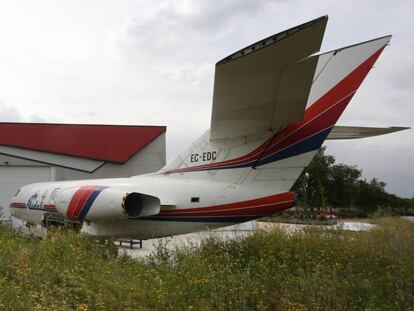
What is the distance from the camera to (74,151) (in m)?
24.4

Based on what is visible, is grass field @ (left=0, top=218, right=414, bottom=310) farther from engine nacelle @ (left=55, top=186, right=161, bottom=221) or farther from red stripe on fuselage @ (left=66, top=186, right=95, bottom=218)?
red stripe on fuselage @ (left=66, top=186, right=95, bottom=218)

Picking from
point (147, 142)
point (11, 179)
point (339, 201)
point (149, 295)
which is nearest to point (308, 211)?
point (149, 295)

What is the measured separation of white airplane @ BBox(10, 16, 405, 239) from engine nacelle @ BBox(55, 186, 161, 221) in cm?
2

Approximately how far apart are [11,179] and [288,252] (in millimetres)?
19696

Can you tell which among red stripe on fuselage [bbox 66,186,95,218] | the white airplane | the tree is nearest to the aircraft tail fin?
the white airplane

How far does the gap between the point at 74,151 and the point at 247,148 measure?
18.0 metres

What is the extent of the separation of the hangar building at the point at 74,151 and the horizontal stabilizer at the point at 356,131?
1680cm

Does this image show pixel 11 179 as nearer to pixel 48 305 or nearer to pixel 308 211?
pixel 308 211

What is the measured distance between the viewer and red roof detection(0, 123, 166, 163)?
24.3 meters

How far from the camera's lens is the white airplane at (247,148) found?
A: 614cm

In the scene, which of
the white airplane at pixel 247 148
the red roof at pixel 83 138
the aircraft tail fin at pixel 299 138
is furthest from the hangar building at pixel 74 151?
the aircraft tail fin at pixel 299 138

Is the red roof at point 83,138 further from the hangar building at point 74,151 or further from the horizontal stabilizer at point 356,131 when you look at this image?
the horizontal stabilizer at point 356,131

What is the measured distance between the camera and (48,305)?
5328 mm

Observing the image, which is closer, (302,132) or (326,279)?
(326,279)
